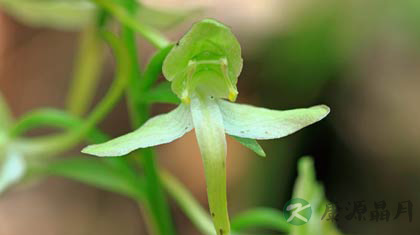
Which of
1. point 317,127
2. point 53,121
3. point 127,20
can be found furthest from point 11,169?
point 317,127

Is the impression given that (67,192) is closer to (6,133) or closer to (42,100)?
(42,100)

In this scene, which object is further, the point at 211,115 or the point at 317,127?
the point at 317,127

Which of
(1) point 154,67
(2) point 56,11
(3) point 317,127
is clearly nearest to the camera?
(1) point 154,67

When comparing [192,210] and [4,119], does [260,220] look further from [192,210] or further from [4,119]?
[4,119]

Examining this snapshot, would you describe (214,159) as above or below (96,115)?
below

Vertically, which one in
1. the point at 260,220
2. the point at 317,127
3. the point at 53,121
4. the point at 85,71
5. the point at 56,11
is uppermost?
the point at 317,127

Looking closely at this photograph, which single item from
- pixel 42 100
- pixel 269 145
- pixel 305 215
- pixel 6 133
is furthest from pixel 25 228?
pixel 305 215
